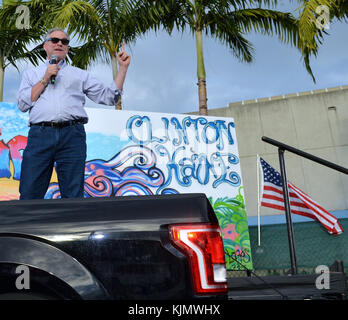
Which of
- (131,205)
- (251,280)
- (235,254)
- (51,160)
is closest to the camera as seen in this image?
(131,205)

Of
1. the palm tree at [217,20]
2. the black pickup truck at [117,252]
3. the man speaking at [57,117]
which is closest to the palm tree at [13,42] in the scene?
the palm tree at [217,20]

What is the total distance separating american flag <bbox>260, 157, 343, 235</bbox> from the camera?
19.5ft

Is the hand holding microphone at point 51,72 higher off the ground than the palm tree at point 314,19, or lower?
lower

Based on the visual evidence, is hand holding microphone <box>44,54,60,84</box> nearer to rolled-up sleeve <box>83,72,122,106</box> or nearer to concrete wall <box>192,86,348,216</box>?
rolled-up sleeve <box>83,72,122,106</box>

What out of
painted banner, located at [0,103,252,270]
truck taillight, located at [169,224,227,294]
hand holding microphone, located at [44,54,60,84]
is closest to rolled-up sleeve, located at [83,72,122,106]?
hand holding microphone, located at [44,54,60,84]

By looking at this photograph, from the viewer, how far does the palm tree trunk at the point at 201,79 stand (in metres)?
9.68

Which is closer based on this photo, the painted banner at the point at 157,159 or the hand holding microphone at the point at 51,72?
the hand holding microphone at the point at 51,72

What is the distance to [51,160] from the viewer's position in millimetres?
2520

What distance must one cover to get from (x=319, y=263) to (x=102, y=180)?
4.18 meters

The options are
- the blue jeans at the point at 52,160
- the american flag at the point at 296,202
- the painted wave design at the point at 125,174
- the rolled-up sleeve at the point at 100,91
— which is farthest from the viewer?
the painted wave design at the point at 125,174

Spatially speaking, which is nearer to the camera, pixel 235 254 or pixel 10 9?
pixel 235 254

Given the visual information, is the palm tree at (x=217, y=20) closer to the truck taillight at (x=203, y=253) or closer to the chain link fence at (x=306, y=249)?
the chain link fence at (x=306, y=249)
